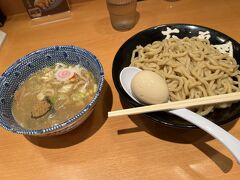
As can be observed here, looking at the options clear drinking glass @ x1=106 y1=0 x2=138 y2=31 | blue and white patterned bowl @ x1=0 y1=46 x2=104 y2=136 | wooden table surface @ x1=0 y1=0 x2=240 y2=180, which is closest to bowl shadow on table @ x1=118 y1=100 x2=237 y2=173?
wooden table surface @ x1=0 y1=0 x2=240 y2=180

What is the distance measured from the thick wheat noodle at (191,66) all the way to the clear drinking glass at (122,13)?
279 millimetres

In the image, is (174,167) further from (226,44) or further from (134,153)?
(226,44)

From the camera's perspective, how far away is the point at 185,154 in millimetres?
709

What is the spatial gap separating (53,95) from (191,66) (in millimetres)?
472

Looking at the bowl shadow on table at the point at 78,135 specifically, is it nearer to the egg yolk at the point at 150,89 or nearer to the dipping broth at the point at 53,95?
the dipping broth at the point at 53,95

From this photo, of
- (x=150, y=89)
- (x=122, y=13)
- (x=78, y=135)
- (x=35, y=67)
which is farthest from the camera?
(x=122, y=13)

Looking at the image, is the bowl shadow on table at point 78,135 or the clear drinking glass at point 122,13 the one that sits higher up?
the clear drinking glass at point 122,13

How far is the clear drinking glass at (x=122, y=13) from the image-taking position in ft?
3.60

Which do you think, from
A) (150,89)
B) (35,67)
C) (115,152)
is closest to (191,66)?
(150,89)

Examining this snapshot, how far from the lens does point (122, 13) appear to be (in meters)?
1.12

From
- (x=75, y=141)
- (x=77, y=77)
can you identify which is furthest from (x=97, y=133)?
(x=77, y=77)

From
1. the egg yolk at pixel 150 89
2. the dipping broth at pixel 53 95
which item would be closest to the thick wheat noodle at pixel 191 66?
the egg yolk at pixel 150 89

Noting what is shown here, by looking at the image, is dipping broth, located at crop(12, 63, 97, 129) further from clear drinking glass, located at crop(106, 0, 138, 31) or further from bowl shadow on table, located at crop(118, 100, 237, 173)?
clear drinking glass, located at crop(106, 0, 138, 31)

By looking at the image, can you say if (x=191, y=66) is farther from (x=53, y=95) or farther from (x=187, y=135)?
(x=53, y=95)
